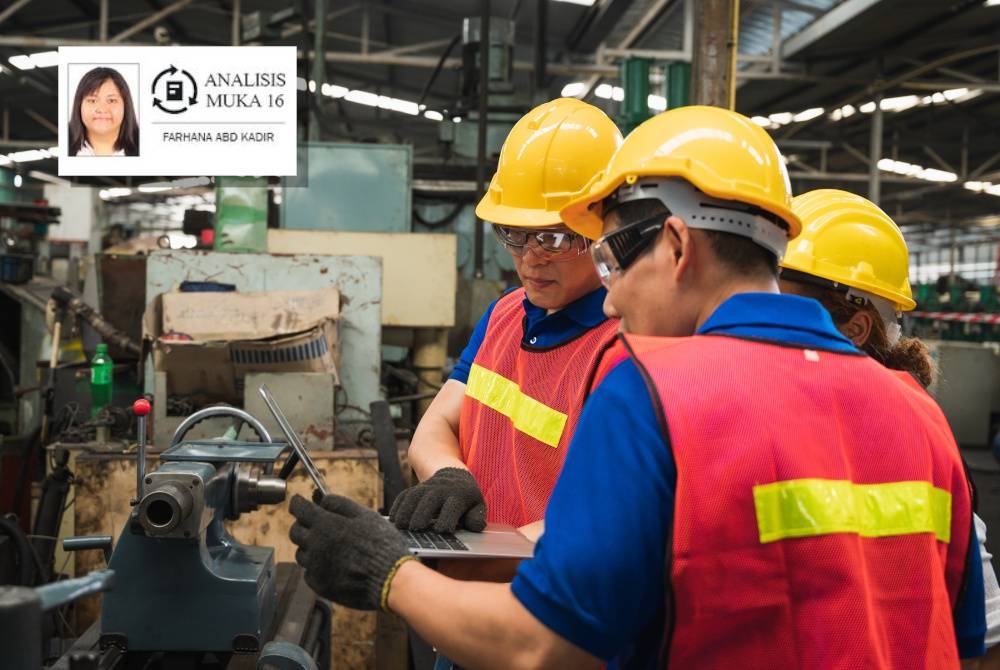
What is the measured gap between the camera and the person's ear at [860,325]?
1280mm

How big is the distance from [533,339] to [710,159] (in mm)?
593

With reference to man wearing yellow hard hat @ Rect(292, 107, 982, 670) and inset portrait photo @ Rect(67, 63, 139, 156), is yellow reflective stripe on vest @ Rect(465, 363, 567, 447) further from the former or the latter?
inset portrait photo @ Rect(67, 63, 139, 156)

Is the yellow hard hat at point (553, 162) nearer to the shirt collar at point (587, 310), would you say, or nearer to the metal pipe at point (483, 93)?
the shirt collar at point (587, 310)

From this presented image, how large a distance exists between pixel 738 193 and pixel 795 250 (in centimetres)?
56

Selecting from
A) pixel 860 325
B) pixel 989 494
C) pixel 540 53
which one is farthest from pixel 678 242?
pixel 540 53

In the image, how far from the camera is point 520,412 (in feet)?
4.28

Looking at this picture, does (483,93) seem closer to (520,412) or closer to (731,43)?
(731,43)

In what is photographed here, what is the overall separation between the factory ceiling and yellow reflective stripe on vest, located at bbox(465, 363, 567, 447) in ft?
8.27

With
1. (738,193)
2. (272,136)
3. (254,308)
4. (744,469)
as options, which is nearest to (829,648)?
(744,469)

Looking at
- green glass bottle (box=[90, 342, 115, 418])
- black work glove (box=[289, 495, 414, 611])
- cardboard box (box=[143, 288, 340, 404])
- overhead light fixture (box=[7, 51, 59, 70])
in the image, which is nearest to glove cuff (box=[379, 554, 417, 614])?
black work glove (box=[289, 495, 414, 611])

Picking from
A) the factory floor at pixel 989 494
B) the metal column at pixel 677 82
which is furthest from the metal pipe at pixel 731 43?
the metal column at pixel 677 82

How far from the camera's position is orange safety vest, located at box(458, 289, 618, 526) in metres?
1.25

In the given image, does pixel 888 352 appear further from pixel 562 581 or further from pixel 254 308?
pixel 254 308

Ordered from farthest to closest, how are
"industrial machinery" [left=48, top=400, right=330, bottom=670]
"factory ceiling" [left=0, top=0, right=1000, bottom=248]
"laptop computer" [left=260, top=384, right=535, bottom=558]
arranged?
"factory ceiling" [left=0, top=0, right=1000, bottom=248], "industrial machinery" [left=48, top=400, right=330, bottom=670], "laptop computer" [left=260, top=384, right=535, bottom=558]
